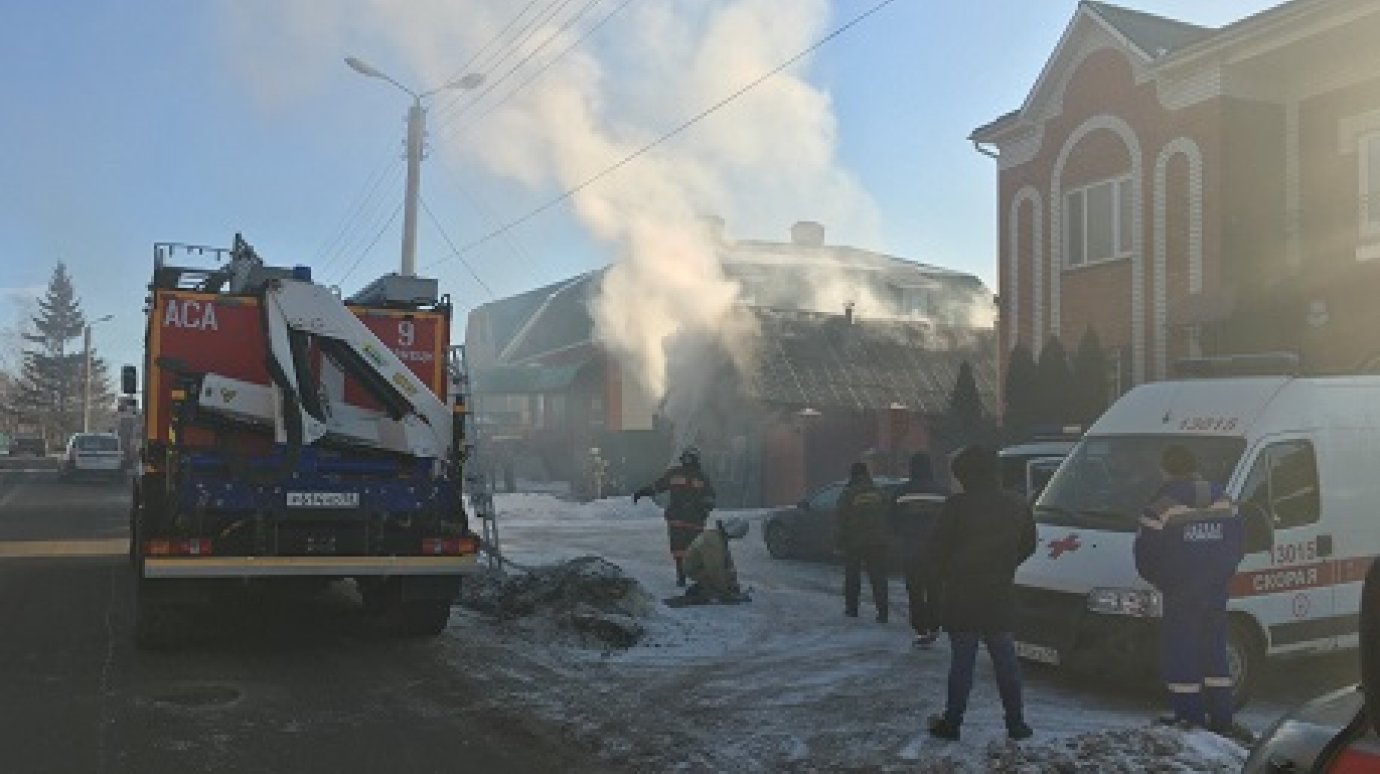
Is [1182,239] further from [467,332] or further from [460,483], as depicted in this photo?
[467,332]

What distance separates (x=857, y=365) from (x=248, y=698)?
24.3 meters

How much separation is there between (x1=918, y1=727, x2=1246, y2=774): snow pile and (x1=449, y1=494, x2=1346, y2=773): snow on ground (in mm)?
11

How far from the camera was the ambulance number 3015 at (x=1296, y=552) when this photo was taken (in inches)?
304

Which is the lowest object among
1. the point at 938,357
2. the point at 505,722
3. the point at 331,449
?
the point at 505,722

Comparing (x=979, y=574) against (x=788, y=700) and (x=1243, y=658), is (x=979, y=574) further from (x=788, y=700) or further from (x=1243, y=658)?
(x=1243, y=658)

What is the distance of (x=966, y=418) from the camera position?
810 inches

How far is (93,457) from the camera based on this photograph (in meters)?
36.8

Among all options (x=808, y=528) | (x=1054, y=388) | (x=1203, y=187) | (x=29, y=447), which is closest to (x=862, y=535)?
(x=808, y=528)

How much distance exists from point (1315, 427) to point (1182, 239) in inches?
417

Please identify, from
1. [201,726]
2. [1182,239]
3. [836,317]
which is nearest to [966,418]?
[1182,239]

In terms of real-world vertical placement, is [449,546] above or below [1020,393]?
below

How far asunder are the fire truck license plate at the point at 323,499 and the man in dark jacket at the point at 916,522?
14.4ft

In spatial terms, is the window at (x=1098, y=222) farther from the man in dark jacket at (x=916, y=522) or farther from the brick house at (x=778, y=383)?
the man in dark jacket at (x=916, y=522)

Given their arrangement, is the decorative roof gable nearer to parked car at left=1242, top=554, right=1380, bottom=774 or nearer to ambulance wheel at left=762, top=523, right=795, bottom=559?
ambulance wheel at left=762, top=523, right=795, bottom=559
